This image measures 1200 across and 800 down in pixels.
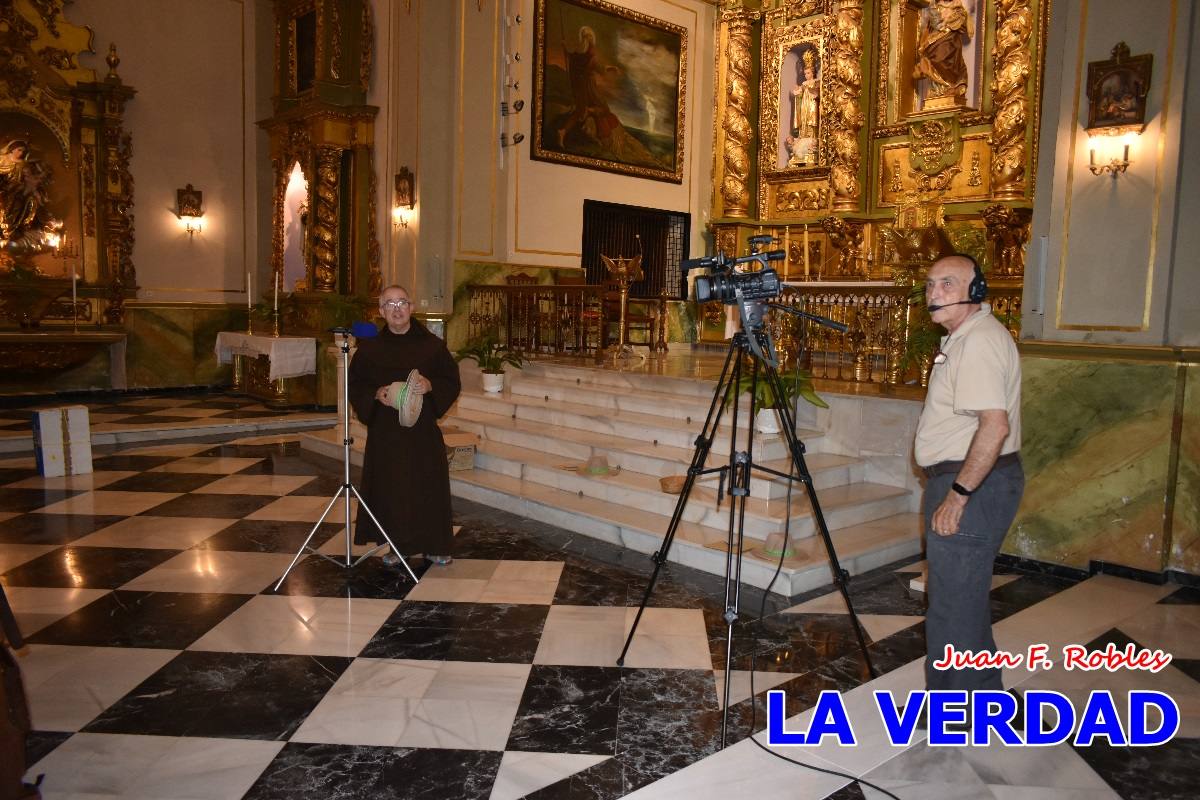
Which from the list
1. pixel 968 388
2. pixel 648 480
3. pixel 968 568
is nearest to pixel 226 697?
pixel 968 568

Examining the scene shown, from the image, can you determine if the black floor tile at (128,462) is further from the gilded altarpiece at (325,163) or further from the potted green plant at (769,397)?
the potted green plant at (769,397)

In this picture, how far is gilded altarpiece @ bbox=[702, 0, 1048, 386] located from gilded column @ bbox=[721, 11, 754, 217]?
21 millimetres

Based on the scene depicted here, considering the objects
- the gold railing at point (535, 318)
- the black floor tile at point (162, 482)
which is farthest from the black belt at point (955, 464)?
the gold railing at point (535, 318)

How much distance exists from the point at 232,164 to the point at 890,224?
31.1 ft

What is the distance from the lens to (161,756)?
2736mm

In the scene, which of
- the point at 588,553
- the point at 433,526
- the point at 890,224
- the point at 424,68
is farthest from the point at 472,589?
the point at 890,224

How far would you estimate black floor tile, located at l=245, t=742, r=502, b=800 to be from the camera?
8.36ft

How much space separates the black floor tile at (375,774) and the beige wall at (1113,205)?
407 cm

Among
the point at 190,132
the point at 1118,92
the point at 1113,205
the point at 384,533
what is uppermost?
the point at 190,132

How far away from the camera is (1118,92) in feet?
15.1

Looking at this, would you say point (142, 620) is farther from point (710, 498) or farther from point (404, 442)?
point (710, 498)

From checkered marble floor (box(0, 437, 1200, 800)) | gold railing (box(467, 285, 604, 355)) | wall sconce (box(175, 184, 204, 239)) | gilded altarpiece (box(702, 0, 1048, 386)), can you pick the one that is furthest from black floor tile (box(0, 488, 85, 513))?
wall sconce (box(175, 184, 204, 239))

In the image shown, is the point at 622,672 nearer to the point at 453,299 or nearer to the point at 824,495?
the point at 824,495

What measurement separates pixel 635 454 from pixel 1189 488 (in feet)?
10.8
